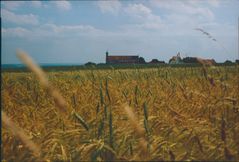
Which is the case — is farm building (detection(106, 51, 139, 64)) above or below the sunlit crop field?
above

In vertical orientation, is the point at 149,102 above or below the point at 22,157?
above

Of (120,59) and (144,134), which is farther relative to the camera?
(120,59)

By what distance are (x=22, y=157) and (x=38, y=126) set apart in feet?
1.66

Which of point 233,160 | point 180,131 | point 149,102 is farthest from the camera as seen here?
point 149,102

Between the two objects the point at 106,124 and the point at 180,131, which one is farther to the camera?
the point at 106,124

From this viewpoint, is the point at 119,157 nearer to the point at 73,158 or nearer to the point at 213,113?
the point at 73,158

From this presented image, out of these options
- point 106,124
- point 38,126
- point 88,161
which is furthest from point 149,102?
point 88,161

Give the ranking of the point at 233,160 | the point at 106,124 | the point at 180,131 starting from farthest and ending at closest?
the point at 106,124 → the point at 180,131 → the point at 233,160

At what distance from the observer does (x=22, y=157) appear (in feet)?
6.86

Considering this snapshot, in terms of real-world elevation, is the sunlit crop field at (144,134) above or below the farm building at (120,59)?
below

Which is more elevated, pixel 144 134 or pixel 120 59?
pixel 120 59

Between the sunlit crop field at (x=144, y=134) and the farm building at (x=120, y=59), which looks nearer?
the sunlit crop field at (x=144, y=134)

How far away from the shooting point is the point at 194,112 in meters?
2.69

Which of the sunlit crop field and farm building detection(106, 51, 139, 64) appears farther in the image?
farm building detection(106, 51, 139, 64)
